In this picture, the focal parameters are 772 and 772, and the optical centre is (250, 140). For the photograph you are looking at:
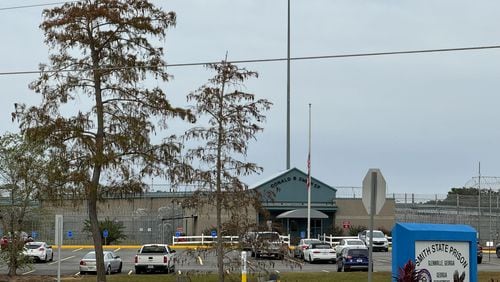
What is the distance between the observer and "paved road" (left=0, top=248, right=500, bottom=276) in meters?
24.0

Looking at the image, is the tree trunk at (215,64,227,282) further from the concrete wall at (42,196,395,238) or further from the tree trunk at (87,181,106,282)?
the concrete wall at (42,196,395,238)

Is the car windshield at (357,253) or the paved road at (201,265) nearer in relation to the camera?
the paved road at (201,265)

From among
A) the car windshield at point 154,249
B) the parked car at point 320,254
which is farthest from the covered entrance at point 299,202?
the car windshield at point 154,249

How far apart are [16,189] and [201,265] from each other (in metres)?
8.87

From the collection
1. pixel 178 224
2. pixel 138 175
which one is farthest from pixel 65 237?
pixel 138 175

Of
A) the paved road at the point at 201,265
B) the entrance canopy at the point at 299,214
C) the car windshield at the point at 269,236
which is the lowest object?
the paved road at the point at 201,265

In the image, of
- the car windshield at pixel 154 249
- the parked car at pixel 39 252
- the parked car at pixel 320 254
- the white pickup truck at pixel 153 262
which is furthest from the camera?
the parked car at pixel 320 254

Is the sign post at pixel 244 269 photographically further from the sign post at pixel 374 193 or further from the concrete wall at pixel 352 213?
the concrete wall at pixel 352 213

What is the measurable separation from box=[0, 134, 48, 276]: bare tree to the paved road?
14.5ft

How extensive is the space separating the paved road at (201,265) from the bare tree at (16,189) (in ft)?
14.5

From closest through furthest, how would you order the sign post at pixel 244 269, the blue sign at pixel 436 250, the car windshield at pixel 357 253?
the blue sign at pixel 436 250 < the sign post at pixel 244 269 < the car windshield at pixel 357 253

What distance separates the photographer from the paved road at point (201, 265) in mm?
24000

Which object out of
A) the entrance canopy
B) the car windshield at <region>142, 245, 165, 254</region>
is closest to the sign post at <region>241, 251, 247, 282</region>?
the car windshield at <region>142, 245, 165, 254</region>

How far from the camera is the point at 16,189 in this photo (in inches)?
1348
